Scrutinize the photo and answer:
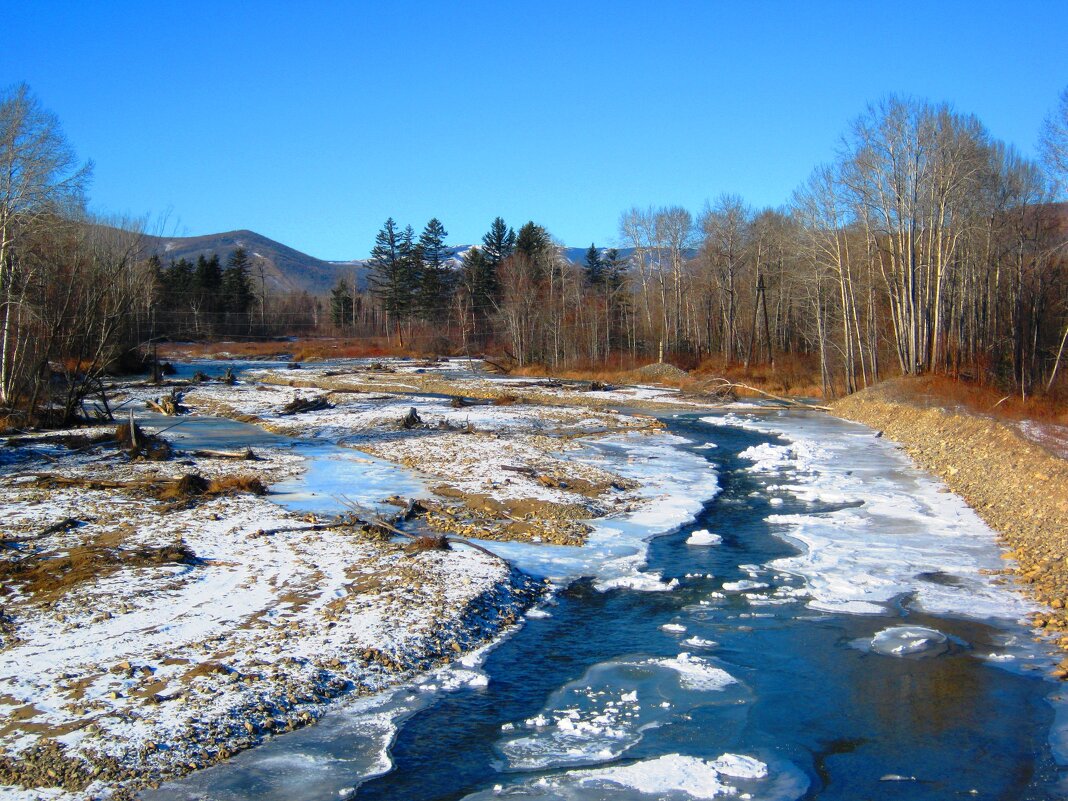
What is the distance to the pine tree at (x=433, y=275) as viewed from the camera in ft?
275

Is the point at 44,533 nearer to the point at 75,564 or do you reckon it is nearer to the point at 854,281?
the point at 75,564

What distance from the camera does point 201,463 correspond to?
18625 millimetres

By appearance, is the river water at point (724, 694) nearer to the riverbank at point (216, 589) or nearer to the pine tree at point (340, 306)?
the riverbank at point (216, 589)

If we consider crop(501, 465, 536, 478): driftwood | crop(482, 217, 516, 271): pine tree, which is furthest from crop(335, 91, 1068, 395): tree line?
crop(501, 465, 536, 478): driftwood

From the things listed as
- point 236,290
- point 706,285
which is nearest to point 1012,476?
point 706,285

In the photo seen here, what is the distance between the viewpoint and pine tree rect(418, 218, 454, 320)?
83.7 metres

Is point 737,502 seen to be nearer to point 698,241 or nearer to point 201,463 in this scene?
point 201,463

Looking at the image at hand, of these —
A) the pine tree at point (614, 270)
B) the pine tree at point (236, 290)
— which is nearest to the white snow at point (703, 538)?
the pine tree at point (614, 270)

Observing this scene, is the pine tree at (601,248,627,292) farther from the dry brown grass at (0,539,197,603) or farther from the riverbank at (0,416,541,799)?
the dry brown grass at (0,539,197,603)

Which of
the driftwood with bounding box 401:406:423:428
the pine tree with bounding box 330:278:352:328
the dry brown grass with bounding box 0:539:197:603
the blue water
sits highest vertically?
the pine tree with bounding box 330:278:352:328

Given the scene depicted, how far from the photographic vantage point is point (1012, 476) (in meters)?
16.5

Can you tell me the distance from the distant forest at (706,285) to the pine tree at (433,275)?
0.70 ft

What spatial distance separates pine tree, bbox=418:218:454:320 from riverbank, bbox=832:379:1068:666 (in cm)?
6026

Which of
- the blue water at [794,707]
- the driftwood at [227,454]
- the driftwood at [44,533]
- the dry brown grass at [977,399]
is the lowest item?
the blue water at [794,707]
